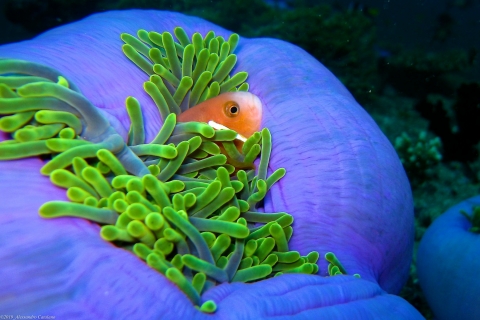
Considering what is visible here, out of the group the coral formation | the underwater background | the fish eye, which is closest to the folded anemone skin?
the coral formation

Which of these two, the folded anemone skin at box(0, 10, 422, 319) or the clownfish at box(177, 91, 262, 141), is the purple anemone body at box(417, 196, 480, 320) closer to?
the folded anemone skin at box(0, 10, 422, 319)

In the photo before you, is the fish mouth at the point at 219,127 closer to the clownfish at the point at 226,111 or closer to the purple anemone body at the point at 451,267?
the clownfish at the point at 226,111

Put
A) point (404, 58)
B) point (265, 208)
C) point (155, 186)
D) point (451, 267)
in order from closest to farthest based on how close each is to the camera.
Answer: point (155, 186)
point (265, 208)
point (451, 267)
point (404, 58)

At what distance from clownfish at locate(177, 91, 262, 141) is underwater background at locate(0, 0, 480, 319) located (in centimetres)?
175

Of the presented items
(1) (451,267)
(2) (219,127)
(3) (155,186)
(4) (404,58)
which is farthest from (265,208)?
(4) (404,58)

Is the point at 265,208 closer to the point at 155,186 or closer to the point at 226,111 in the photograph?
the point at 226,111

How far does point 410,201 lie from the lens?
5.49ft

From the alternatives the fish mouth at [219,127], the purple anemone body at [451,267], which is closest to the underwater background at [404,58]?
the purple anemone body at [451,267]

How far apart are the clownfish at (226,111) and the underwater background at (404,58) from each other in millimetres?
1745

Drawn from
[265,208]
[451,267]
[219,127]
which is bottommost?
[451,267]

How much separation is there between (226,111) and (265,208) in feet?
1.26

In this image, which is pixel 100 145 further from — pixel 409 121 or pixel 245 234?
pixel 409 121

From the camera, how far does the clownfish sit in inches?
60.1

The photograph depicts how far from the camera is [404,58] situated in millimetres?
5227
